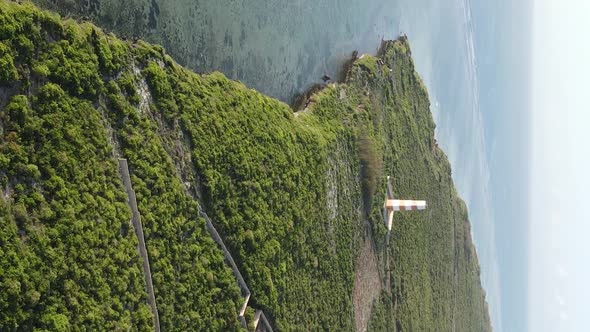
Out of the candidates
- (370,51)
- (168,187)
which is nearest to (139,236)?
(168,187)

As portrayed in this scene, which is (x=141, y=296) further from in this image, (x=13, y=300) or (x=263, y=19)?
(x=263, y=19)

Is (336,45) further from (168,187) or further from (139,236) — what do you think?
(139,236)

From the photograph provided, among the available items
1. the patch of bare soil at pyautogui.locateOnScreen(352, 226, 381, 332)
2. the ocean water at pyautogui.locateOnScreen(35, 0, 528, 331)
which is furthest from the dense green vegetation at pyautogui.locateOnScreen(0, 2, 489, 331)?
the ocean water at pyautogui.locateOnScreen(35, 0, 528, 331)

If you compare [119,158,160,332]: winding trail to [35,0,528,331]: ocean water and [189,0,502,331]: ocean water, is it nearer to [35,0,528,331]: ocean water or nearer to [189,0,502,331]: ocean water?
[35,0,528,331]: ocean water

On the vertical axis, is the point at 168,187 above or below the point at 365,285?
above

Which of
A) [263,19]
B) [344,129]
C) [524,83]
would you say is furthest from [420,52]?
[524,83]
